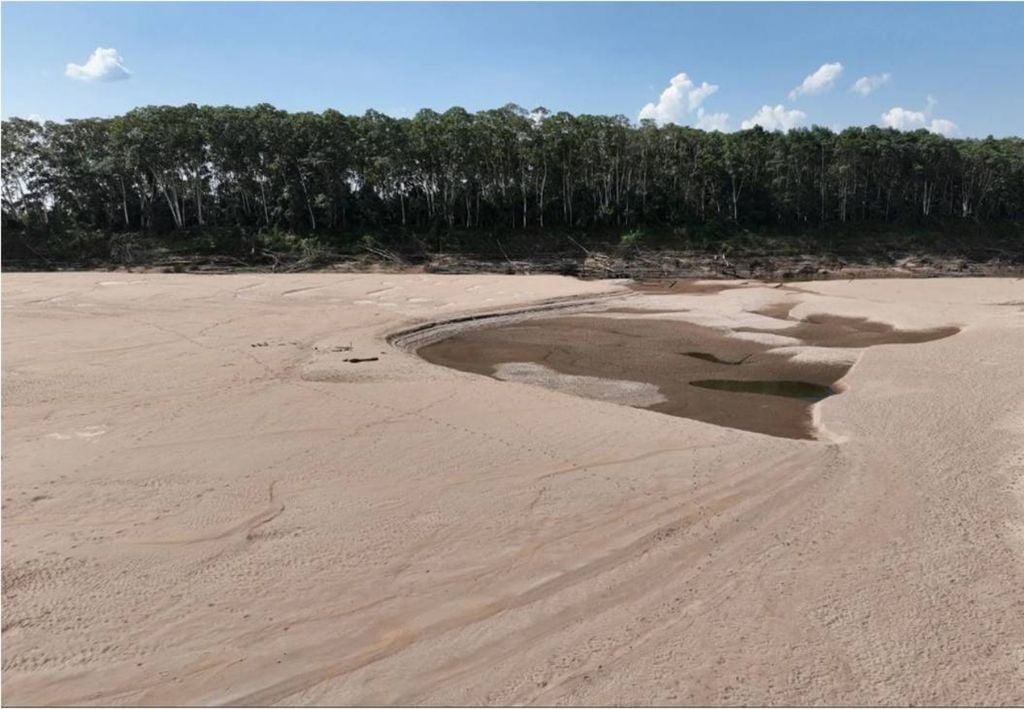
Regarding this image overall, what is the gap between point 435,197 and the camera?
55594mm

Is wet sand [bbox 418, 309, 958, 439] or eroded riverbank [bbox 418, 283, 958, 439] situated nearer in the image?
wet sand [bbox 418, 309, 958, 439]

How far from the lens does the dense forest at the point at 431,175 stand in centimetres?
4994

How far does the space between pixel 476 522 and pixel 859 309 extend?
24.9 m

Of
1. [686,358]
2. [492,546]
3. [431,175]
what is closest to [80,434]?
[492,546]

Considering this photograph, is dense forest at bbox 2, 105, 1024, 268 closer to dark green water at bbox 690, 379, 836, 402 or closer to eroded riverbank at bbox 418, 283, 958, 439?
eroded riverbank at bbox 418, 283, 958, 439

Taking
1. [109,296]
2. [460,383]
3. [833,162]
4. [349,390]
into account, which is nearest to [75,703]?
[349,390]

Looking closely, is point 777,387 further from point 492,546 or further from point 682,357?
point 492,546

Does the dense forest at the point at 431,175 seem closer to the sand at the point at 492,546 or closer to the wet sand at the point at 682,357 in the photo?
the wet sand at the point at 682,357

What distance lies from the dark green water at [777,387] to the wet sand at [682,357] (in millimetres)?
88

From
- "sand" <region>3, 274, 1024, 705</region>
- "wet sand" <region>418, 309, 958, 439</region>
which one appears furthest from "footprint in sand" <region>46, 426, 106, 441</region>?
"wet sand" <region>418, 309, 958, 439</region>

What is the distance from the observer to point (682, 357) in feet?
59.8

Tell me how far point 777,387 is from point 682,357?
3.81 metres

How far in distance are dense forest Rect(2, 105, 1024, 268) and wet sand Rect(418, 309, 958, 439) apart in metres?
30.0

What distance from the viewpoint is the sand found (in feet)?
16.1
